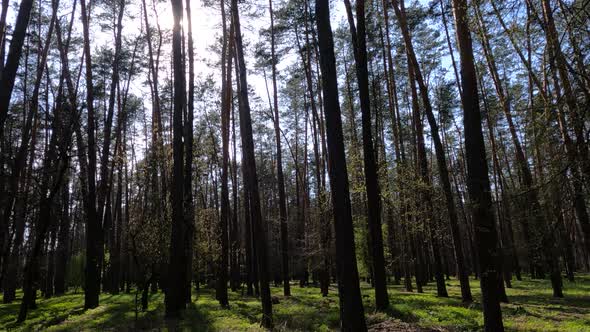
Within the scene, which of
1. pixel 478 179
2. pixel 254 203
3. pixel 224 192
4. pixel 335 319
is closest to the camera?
pixel 478 179

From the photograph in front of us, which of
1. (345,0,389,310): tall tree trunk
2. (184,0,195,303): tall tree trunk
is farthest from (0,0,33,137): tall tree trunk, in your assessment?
(345,0,389,310): tall tree trunk

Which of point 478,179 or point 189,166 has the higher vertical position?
point 189,166

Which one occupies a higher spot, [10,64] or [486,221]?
[10,64]

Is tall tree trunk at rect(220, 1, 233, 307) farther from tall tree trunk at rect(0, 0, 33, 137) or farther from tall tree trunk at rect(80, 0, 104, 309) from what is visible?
tall tree trunk at rect(0, 0, 33, 137)

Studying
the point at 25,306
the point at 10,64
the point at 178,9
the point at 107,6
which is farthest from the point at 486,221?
the point at 107,6

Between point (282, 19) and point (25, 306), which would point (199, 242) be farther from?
point (282, 19)

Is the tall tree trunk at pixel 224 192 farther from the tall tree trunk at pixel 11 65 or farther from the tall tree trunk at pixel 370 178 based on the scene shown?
the tall tree trunk at pixel 11 65

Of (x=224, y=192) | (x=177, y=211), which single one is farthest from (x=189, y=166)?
(x=177, y=211)

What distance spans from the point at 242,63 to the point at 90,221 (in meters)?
9.48

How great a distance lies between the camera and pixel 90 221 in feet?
51.3

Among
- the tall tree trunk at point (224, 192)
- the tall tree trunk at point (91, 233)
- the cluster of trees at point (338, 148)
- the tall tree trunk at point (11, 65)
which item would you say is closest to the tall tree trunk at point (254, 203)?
the cluster of trees at point (338, 148)

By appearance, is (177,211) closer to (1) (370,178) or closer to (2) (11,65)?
(1) (370,178)

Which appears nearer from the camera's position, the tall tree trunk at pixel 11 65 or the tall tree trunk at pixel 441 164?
the tall tree trunk at pixel 11 65

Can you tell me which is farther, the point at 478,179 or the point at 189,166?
the point at 189,166
